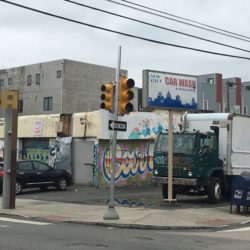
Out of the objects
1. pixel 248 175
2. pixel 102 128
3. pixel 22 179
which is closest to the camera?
pixel 248 175

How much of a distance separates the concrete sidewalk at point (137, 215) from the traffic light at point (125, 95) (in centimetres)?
303

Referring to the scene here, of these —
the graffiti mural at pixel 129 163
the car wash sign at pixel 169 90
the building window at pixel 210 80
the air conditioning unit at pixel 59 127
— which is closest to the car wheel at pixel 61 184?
the graffiti mural at pixel 129 163

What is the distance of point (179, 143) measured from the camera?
19.8 m

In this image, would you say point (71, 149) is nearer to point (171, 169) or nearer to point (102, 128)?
point (102, 128)

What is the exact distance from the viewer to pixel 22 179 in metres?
24.6

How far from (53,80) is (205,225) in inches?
2047

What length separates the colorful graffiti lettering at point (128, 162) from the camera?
28.0 meters

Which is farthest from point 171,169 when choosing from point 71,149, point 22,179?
point 71,149

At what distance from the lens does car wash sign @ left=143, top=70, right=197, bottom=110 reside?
59.8ft

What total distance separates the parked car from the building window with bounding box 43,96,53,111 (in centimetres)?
3937

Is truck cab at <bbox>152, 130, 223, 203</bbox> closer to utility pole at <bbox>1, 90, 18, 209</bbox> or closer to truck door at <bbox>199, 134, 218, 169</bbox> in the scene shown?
truck door at <bbox>199, 134, 218, 169</bbox>

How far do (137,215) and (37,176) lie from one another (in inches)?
407

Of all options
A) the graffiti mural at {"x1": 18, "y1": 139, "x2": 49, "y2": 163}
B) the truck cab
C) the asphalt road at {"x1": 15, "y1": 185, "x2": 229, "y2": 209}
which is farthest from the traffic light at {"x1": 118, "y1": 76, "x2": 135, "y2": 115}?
the graffiti mural at {"x1": 18, "y1": 139, "x2": 49, "y2": 163}

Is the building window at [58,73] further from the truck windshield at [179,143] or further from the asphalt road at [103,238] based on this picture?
the asphalt road at [103,238]
